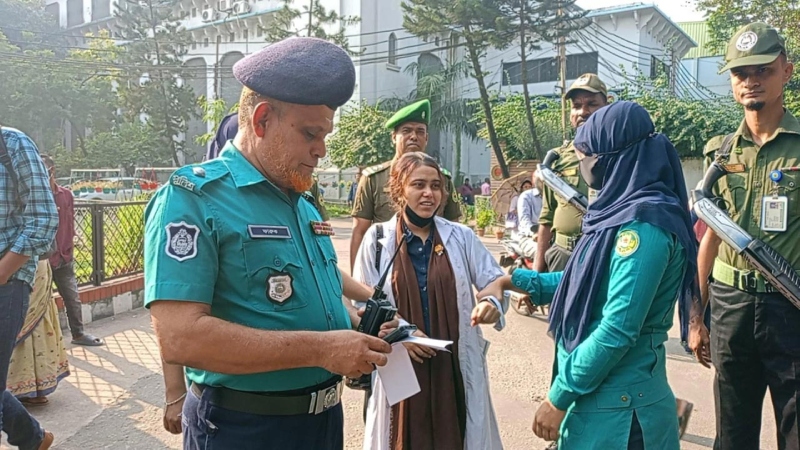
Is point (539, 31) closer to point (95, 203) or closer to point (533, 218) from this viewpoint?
point (533, 218)

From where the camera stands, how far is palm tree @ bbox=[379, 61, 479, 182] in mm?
30047

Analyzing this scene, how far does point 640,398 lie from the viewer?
1970 mm

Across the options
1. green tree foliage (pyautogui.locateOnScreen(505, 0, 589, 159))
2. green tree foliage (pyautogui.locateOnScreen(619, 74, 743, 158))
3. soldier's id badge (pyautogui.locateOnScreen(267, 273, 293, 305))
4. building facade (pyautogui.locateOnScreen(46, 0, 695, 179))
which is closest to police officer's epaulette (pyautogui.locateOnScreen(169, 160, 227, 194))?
soldier's id badge (pyautogui.locateOnScreen(267, 273, 293, 305))

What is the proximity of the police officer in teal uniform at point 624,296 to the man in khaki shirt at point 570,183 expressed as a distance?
77.9 inches

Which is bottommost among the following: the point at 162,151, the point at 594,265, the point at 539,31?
the point at 594,265

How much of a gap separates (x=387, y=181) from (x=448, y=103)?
27337 millimetres

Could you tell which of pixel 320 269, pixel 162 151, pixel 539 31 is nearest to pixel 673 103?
pixel 539 31

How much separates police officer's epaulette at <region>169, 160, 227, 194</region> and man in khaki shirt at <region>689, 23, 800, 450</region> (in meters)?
2.35

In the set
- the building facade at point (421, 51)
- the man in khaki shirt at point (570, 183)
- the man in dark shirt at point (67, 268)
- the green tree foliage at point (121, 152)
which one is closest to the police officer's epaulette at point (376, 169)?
the man in khaki shirt at point (570, 183)

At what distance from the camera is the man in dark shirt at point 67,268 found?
18.3ft

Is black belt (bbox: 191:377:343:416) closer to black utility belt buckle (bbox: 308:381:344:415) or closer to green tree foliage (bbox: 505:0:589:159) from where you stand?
black utility belt buckle (bbox: 308:381:344:415)

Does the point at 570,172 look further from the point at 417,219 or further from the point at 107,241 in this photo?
the point at 107,241

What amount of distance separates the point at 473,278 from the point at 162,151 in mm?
33705

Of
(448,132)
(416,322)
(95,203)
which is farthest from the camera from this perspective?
(448,132)
